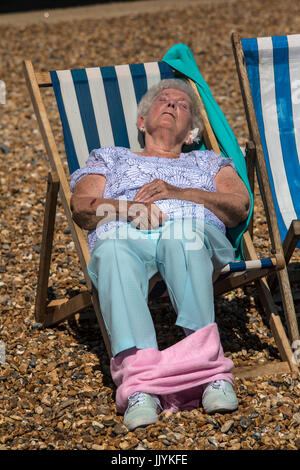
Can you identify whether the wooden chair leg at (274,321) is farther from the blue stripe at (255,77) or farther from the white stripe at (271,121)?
the blue stripe at (255,77)

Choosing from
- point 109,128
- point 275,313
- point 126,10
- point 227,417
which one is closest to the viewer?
point 227,417

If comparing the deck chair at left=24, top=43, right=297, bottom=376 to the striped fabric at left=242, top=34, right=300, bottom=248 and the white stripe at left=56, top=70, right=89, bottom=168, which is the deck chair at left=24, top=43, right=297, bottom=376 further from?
the striped fabric at left=242, top=34, right=300, bottom=248

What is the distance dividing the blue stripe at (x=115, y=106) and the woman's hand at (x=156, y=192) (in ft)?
2.61

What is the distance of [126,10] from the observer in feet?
30.8

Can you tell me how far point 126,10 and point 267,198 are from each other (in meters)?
6.00

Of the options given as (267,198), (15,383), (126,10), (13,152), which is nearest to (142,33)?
(126,10)

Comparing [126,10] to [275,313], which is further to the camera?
[126,10]

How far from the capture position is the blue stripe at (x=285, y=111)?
4355mm

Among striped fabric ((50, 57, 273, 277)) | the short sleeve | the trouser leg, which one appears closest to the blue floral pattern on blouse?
the short sleeve

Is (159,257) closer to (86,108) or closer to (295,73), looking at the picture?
(86,108)

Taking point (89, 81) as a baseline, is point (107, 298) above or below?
below

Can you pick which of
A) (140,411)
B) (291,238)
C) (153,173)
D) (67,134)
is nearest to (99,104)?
(67,134)

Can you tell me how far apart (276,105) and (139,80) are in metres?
0.79

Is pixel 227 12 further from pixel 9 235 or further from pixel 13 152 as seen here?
pixel 9 235
